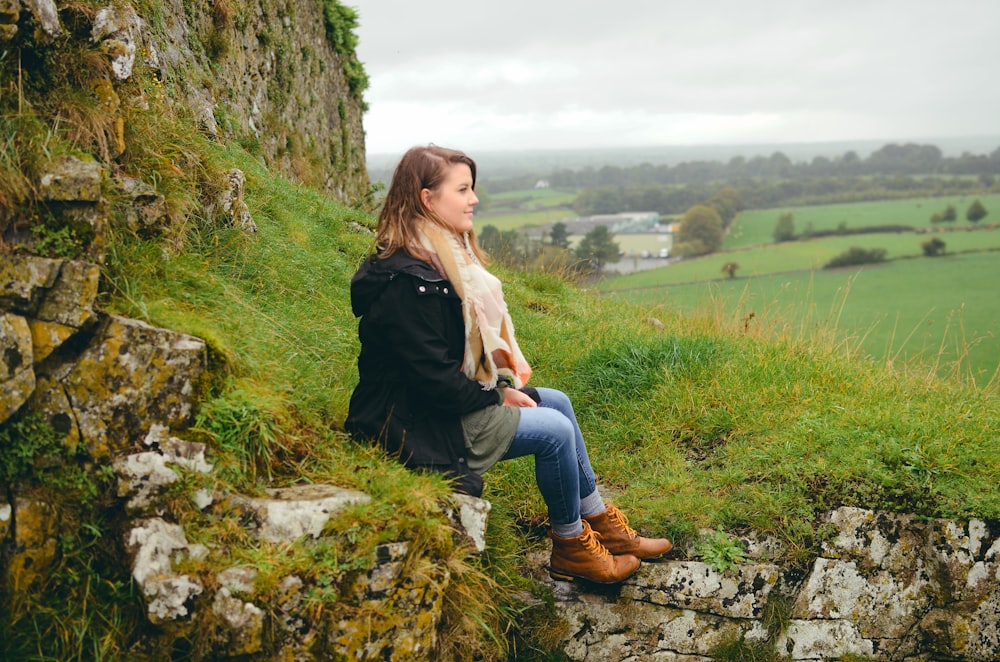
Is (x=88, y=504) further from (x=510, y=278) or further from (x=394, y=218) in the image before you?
(x=510, y=278)

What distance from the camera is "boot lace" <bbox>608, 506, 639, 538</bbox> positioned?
429 centimetres

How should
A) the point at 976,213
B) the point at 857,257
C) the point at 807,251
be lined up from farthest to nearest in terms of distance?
the point at 976,213, the point at 807,251, the point at 857,257

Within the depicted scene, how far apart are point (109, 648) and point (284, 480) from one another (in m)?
1.01

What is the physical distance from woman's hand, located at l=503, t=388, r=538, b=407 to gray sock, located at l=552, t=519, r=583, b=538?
708mm

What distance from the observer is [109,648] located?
3096mm

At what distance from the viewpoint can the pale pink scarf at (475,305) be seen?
12.1ft

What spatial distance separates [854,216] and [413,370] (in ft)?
225

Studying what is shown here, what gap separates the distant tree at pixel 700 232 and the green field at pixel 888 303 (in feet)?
26.7

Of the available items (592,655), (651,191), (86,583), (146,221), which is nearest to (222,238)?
(146,221)

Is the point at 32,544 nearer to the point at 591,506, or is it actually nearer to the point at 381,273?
the point at 381,273

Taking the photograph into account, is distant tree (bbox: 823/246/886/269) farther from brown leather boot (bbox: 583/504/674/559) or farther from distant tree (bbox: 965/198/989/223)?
brown leather boot (bbox: 583/504/674/559)

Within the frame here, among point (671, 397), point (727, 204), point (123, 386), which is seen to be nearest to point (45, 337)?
point (123, 386)

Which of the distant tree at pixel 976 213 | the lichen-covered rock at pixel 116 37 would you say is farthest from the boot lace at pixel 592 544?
the distant tree at pixel 976 213

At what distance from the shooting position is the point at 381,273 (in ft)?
11.8
